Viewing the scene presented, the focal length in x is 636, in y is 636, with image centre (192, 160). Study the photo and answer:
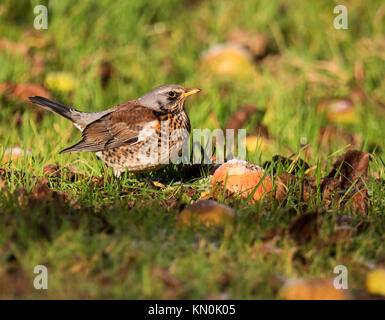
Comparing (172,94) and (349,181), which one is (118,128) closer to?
(172,94)

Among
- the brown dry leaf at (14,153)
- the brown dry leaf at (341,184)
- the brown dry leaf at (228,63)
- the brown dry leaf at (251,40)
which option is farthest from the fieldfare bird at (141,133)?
the brown dry leaf at (251,40)

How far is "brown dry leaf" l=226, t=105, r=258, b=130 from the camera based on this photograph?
→ 7.25 metres

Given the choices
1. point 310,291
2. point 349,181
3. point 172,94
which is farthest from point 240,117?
point 310,291

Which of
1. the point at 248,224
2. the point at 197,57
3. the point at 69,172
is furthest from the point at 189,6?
the point at 248,224

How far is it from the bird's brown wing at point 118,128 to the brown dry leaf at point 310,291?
2.57 m

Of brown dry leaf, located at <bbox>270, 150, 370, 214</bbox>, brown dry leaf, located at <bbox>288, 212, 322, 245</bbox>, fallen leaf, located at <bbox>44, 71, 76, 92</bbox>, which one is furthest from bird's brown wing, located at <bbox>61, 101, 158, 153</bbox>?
fallen leaf, located at <bbox>44, 71, 76, 92</bbox>

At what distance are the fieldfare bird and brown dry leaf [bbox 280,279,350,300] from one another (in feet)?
7.34

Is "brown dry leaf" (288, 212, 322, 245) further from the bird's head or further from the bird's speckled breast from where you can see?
the bird's head

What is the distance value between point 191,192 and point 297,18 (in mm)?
5466

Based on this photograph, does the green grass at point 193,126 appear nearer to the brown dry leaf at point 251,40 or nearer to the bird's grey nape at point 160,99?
the brown dry leaf at point 251,40

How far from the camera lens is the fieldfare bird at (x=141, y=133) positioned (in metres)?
5.35

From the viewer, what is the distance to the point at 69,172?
17.5ft

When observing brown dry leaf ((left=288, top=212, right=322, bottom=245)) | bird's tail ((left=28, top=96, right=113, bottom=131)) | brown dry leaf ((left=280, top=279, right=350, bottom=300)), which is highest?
bird's tail ((left=28, top=96, right=113, bottom=131))

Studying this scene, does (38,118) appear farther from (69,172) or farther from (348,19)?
(348,19)
